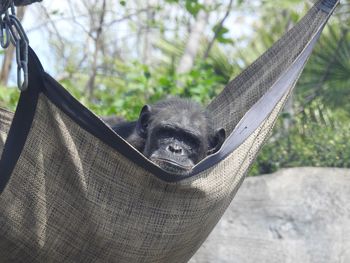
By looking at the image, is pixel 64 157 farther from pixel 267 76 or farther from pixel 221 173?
pixel 267 76

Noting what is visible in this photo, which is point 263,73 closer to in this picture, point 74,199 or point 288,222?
point 74,199

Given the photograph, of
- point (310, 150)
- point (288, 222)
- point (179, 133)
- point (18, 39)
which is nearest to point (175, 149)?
point (179, 133)

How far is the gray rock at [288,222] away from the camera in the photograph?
19.9 feet

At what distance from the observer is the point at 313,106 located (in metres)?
8.17

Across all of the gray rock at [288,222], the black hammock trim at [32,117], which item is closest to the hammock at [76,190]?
the black hammock trim at [32,117]

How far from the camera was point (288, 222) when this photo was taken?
6219mm

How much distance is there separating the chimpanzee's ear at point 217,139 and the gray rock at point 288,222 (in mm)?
1652

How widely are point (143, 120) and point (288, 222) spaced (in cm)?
186

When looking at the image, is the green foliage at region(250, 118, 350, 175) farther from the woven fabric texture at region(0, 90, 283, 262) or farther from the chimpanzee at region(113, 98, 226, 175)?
the woven fabric texture at region(0, 90, 283, 262)

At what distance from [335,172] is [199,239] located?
3262 millimetres

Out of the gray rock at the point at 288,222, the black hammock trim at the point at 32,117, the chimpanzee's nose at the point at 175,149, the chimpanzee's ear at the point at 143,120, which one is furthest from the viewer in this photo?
the gray rock at the point at 288,222

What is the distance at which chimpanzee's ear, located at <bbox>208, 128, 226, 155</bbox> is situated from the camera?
449 centimetres

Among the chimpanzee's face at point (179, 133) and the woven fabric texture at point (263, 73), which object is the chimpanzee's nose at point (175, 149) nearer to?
the chimpanzee's face at point (179, 133)

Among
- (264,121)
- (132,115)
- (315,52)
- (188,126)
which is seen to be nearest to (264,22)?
(315,52)
